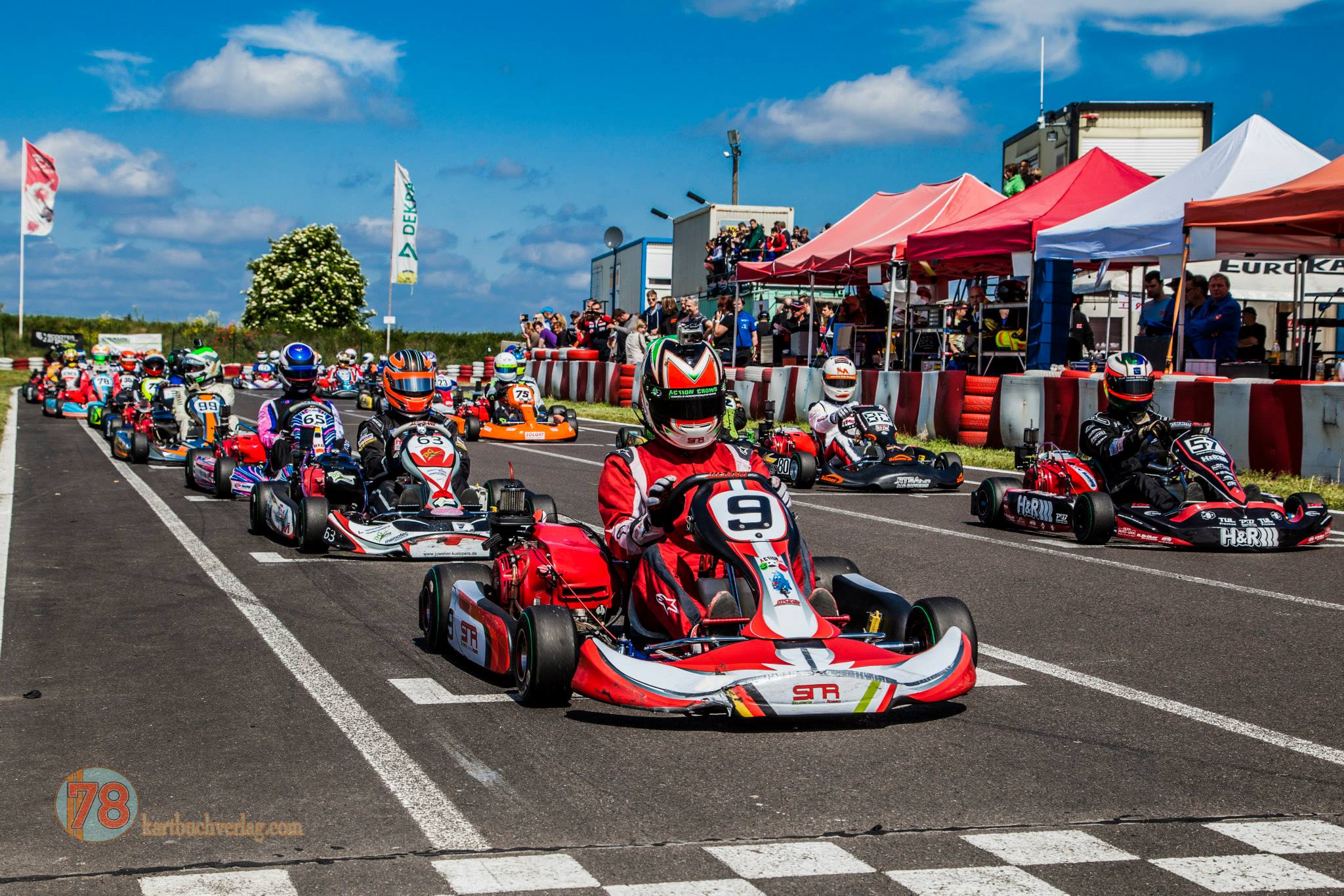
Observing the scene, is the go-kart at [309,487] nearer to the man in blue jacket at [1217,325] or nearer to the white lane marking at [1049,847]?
the white lane marking at [1049,847]

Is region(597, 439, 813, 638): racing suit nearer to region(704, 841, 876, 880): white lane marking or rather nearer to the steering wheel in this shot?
the steering wheel

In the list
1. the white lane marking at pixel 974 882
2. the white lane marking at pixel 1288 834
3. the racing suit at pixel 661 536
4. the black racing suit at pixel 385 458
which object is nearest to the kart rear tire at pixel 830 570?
the racing suit at pixel 661 536

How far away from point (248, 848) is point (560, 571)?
237cm

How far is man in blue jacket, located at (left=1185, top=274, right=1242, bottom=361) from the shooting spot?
50.3ft

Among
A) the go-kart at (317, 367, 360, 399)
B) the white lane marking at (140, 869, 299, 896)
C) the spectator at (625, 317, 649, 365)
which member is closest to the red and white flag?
the go-kart at (317, 367, 360, 399)

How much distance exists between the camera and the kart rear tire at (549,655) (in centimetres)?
507

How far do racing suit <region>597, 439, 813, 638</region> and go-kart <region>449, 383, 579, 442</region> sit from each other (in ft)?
48.3

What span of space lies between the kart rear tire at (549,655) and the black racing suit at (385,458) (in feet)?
14.9

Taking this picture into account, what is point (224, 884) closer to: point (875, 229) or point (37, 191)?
point (875, 229)

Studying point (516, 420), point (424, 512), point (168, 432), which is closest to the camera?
point (424, 512)

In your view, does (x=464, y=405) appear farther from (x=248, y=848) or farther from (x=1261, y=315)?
(x=248, y=848)

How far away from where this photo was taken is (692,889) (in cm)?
339

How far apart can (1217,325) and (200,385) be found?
37.2 ft

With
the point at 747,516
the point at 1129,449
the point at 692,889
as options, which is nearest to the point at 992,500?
the point at 1129,449
